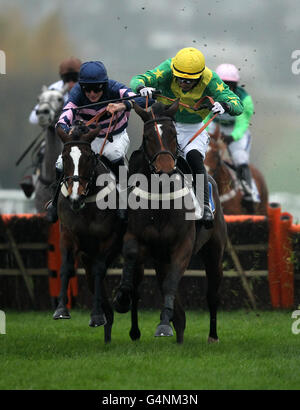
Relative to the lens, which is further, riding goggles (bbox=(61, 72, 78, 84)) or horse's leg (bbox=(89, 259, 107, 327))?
riding goggles (bbox=(61, 72, 78, 84))

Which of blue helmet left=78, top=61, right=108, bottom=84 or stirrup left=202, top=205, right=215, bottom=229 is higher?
blue helmet left=78, top=61, right=108, bottom=84

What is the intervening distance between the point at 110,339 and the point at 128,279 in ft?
4.21

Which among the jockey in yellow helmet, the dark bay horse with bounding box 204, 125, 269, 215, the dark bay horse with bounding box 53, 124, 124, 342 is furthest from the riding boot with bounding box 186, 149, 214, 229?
the dark bay horse with bounding box 204, 125, 269, 215

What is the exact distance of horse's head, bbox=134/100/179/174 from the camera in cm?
768

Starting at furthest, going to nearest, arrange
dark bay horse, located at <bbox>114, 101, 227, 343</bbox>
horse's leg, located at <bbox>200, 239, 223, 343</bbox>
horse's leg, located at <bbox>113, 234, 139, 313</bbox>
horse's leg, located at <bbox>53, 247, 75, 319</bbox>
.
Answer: horse's leg, located at <bbox>200, 239, 223, 343</bbox>, horse's leg, located at <bbox>53, 247, 75, 319</bbox>, horse's leg, located at <bbox>113, 234, 139, 313</bbox>, dark bay horse, located at <bbox>114, 101, 227, 343</bbox>

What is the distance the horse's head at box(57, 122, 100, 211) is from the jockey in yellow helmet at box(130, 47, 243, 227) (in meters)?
0.69

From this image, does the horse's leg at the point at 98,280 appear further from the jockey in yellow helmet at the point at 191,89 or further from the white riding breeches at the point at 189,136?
the white riding breeches at the point at 189,136

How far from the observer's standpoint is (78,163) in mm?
7988

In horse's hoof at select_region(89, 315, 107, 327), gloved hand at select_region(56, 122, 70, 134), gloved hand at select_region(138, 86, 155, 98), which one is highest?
gloved hand at select_region(138, 86, 155, 98)

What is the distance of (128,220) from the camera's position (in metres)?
8.27

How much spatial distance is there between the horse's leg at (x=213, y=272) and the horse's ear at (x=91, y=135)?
6.03ft

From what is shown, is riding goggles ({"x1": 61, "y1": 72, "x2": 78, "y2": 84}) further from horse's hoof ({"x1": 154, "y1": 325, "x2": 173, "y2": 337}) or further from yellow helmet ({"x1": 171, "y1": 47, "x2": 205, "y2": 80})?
horse's hoof ({"x1": 154, "y1": 325, "x2": 173, "y2": 337})

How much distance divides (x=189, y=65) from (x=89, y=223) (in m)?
1.64
